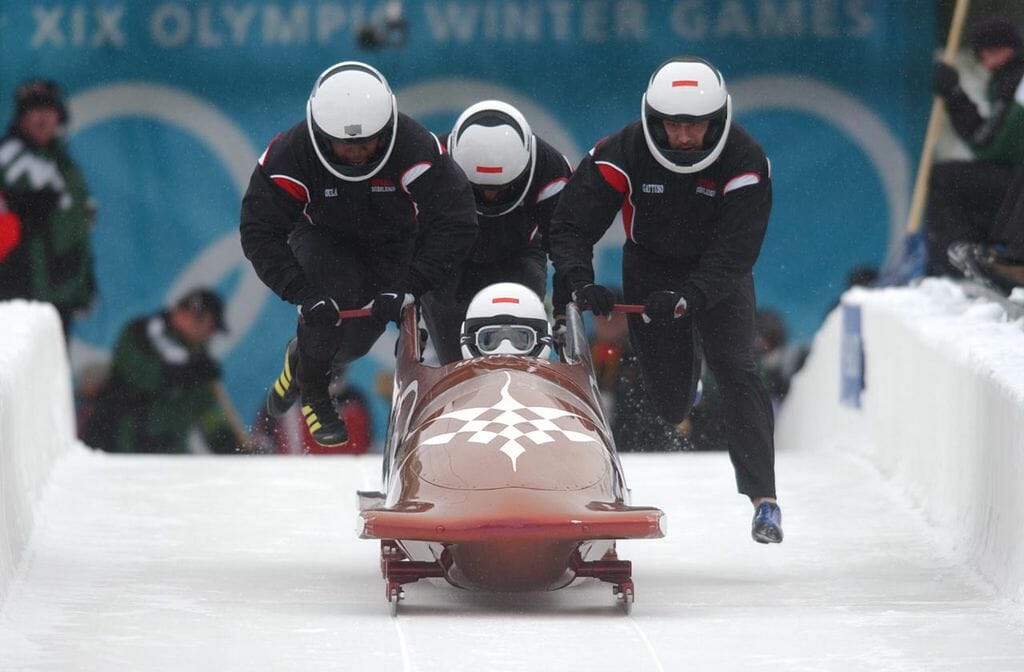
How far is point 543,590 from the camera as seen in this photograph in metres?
5.03

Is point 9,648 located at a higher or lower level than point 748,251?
lower

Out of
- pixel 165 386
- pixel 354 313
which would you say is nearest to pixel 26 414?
pixel 354 313

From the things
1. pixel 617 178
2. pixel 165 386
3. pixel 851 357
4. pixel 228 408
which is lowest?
pixel 228 408

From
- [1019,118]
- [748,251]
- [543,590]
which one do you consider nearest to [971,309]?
[1019,118]

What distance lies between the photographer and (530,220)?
647cm

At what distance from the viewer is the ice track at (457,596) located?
435 centimetres

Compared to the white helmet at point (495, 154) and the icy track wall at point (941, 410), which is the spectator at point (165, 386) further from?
the white helmet at point (495, 154)

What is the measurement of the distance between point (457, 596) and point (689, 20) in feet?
17.3

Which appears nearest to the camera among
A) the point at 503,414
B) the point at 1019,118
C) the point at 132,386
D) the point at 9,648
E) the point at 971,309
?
the point at 9,648

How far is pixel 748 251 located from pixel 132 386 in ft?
15.9

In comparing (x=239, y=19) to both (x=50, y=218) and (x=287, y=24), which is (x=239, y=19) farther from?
(x=50, y=218)

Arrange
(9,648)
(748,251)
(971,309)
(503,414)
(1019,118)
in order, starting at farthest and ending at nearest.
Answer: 1. (1019,118)
2. (971,309)
3. (748,251)
4. (503,414)
5. (9,648)

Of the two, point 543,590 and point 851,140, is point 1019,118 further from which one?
point 543,590

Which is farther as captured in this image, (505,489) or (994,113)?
(994,113)
